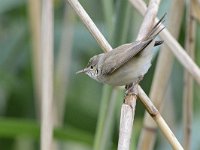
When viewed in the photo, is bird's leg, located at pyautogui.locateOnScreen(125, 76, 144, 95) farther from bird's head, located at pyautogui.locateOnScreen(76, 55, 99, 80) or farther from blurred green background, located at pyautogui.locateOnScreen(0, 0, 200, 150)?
blurred green background, located at pyautogui.locateOnScreen(0, 0, 200, 150)

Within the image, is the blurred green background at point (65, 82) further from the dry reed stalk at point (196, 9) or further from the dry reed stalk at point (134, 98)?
the dry reed stalk at point (134, 98)

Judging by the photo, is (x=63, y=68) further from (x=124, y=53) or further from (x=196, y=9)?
(x=124, y=53)

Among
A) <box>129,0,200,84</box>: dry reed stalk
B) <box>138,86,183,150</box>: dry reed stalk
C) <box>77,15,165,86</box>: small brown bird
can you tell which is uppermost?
<box>129,0,200,84</box>: dry reed stalk

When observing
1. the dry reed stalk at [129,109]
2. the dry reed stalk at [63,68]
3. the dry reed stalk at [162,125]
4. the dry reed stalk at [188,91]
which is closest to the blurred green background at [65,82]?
the dry reed stalk at [63,68]

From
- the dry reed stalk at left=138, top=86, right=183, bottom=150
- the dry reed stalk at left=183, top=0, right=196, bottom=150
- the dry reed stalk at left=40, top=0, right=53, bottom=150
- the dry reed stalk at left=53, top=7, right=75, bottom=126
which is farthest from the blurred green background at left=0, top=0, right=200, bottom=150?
the dry reed stalk at left=138, top=86, right=183, bottom=150

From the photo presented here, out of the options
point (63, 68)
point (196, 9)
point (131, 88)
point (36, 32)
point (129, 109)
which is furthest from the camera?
point (63, 68)

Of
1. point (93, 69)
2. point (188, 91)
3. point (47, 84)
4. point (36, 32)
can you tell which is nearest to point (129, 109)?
point (93, 69)

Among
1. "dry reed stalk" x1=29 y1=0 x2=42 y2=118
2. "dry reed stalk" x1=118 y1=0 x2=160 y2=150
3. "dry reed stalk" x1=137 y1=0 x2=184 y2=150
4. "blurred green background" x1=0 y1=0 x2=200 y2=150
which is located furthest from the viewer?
"blurred green background" x1=0 y1=0 x2=200 y2=150
